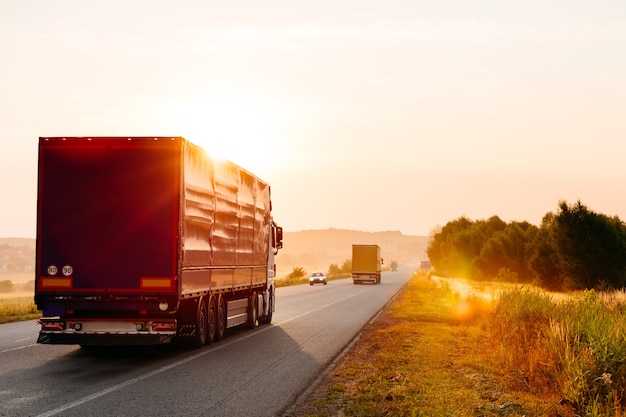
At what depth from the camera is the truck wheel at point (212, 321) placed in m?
16.5

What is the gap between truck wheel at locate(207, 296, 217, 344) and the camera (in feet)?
54.0

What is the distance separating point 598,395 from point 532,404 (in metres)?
1.43

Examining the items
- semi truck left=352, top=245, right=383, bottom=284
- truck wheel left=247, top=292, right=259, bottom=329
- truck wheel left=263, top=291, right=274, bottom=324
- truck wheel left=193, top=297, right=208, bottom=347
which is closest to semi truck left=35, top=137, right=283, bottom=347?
truck wheel left=193, top=297, right=208, bottom=347

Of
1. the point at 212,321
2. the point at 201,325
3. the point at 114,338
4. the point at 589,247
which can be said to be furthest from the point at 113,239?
the point at 589,247

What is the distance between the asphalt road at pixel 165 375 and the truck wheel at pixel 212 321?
26 centimetres

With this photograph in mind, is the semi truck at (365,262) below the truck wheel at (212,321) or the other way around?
the other way around

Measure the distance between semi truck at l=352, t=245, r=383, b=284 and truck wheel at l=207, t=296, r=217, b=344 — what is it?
5131cm

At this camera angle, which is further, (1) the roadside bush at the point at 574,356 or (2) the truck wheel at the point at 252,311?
(2) the truck wheel at the point at 252,311

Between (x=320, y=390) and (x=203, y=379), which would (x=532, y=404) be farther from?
(x=203, y=379)

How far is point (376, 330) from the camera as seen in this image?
20.8m

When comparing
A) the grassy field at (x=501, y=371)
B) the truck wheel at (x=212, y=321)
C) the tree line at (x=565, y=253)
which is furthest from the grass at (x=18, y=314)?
the tree line at (x=565, y=253)

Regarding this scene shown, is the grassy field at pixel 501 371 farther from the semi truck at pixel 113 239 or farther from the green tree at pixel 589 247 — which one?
the green tree at pixel 589 247

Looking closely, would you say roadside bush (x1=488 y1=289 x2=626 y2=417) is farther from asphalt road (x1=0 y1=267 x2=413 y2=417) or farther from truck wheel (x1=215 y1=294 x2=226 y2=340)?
Answer: truck wheel (x1=215 y1=294 x2=226 y2=340)

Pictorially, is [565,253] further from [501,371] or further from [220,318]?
[501,371]
